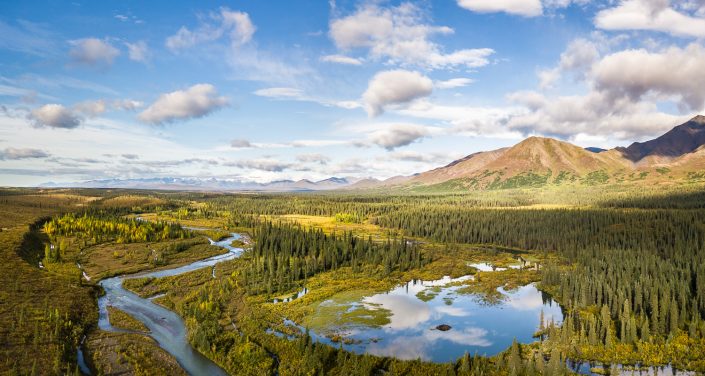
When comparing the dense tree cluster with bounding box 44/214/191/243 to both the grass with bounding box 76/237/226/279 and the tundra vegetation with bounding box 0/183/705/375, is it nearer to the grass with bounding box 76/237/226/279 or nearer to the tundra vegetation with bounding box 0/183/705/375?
the tundra vegetation with bounding box 0/183/705/375

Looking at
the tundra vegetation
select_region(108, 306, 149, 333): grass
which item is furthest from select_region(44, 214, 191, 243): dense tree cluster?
select_region(108, 306, 149, 333): grass

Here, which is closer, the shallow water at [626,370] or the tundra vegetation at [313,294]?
the shallow water at [626,370]

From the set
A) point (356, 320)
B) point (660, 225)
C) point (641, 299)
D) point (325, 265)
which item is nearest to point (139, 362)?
point (356, 320)

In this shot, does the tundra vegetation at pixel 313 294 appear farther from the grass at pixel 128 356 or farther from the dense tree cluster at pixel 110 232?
the dense tree cluster at pixel 110 232

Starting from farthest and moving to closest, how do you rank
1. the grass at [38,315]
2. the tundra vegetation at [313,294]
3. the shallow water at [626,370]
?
the tundra vegetation at [313,294] < the grass at [38,315] < the shallow water at [626,370]

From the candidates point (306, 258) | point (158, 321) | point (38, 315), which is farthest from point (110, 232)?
point (158, 321)

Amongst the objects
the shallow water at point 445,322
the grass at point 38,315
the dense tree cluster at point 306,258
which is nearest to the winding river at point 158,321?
the grass at point 38,315

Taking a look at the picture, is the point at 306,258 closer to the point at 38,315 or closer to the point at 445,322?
the point at 445,322

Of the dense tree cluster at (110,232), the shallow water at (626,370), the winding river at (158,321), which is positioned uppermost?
the dense tree cluster at (110,232)
